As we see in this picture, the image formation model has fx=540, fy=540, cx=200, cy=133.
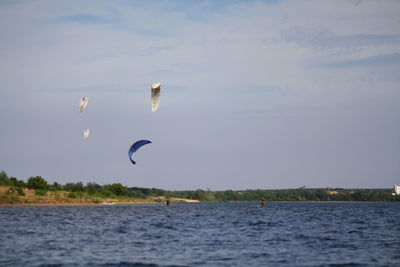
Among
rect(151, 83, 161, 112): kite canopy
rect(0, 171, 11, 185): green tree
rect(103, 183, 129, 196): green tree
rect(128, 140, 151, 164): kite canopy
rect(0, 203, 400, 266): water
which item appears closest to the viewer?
rect(0, 203, 400, 266): water

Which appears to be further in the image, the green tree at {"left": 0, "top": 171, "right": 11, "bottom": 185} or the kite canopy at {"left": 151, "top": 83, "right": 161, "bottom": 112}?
the green tree at {"left": 0, "top": 171, "right": 11, "bottom": 185}

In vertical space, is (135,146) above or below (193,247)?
above

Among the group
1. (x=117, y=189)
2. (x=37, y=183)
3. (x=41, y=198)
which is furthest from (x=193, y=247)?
(x=117, y=189)

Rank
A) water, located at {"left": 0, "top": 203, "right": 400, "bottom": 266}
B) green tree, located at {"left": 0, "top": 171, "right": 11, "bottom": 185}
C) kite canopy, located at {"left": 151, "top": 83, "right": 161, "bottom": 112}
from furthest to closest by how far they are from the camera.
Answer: green tree, located at {"left": 0, "top": 171, "right": 11, "bottom": 185}
kite canopy, located at {"left": 151, "top": 83, "right": 161, "bottom": 112}
water, located at {"left": 0, "top": 203, "right": 400, "bottom": 266}

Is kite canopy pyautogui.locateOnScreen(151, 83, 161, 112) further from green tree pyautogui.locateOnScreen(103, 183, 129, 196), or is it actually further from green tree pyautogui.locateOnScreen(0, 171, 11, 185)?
green tree pyautogui.locateOnScreen(103, 183, 129, 196)

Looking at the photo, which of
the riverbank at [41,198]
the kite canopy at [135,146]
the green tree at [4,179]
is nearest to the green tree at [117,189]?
the riverbank at [41,198]

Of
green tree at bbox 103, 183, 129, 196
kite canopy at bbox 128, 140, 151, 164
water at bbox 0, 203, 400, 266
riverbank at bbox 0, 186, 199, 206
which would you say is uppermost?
green tree at bbox 103, 183, 129, 196

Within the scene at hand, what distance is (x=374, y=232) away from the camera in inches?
1640

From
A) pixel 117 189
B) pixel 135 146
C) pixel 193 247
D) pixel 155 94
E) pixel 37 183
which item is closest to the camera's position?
pixel 193 247

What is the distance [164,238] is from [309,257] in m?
11.7

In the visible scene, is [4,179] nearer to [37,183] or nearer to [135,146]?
[37,183]

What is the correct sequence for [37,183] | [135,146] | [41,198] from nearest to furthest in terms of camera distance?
[135,146] < [41,198] < [37,183]

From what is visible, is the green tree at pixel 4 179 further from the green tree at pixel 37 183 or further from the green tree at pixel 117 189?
the green tree at pixel 117 189

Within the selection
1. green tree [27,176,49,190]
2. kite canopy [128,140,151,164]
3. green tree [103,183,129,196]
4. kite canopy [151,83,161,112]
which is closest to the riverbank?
green tree [27,176,49,190]
